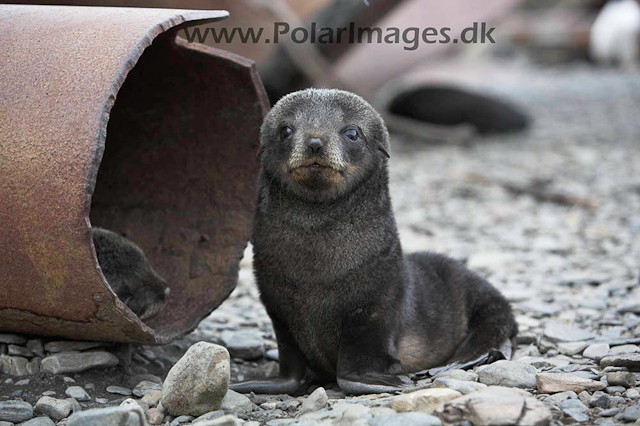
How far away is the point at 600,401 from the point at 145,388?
2.07 meters

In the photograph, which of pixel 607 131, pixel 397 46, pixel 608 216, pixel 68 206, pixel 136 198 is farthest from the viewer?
pixel 607 131

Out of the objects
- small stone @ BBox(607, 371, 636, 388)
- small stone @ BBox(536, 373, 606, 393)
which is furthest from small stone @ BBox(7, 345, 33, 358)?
small stone @ BBox(607, 371, 636, 388)

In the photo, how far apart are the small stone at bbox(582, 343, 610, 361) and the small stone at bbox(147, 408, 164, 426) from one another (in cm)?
212

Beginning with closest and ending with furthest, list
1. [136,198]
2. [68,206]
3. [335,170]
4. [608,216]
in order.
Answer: [68,206], [335,170], [136,198], [608,216]

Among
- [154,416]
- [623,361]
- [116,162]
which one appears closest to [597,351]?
[623,361]

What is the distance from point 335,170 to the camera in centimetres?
403

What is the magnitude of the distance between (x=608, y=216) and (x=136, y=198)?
Result: 4.47 metres

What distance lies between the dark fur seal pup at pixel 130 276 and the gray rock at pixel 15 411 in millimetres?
813

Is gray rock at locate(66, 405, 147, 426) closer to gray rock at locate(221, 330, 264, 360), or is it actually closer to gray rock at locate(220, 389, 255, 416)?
gray rock at locate(220, 389, 255, 416)

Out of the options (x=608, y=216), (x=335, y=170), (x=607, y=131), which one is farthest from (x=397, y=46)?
(x=335, y=170)

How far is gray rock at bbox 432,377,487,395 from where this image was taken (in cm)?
357

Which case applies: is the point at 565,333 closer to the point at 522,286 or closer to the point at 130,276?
the point at 522,286

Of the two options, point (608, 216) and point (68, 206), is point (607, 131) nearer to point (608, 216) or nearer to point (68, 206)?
point (608, 216)

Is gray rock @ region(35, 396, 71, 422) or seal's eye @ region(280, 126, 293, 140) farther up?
seal's eye @ region(280, 126, 293, 140)
